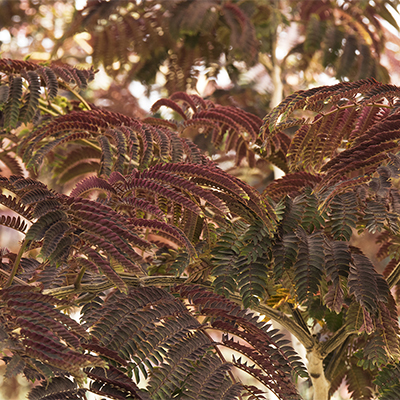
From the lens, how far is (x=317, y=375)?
0.86m

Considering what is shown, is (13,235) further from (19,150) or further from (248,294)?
(248,294)

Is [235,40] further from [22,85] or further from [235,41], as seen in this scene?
[22,85]

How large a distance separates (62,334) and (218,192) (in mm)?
308

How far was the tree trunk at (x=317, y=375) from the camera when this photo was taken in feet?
2.74

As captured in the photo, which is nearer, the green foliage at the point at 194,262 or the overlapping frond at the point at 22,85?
the green foliage at the point at 194,262

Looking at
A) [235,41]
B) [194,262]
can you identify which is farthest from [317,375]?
[235,41]

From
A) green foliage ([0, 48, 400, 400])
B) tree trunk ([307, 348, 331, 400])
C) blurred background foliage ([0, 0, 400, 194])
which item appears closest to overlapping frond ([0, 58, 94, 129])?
green foliage ([0, 48, 400, 400])

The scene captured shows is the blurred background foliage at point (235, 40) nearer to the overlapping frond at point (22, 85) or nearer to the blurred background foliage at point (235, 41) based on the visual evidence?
the blurred background foliage at point (235, 41)

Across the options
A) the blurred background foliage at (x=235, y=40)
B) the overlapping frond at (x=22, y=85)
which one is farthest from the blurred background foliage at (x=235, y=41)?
the overlapping frond at (x=22, y=85)

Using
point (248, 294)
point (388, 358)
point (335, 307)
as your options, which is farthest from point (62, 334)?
point (388, 358)

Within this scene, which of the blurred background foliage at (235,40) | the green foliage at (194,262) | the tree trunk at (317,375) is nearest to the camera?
the green foliage at (194,262)

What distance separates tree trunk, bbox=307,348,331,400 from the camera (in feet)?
2.74

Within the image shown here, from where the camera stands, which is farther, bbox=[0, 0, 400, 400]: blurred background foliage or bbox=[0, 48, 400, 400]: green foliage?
bbox=[0, 0, 400, 400]: blurred background foliage

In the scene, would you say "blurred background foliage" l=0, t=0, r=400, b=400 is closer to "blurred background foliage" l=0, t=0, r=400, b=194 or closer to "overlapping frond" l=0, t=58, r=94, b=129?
"blurred background foliage" l=0, t=0, r=400, b=194
